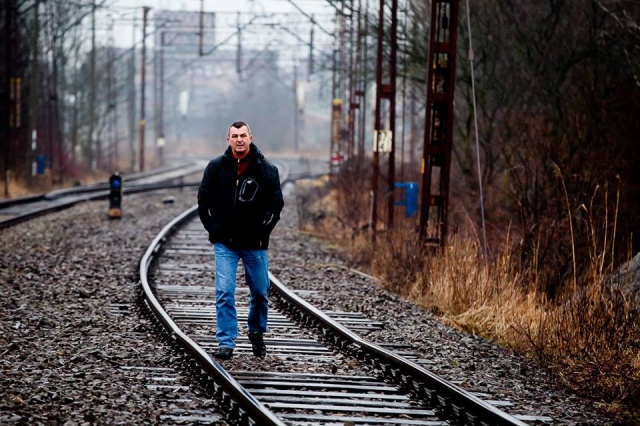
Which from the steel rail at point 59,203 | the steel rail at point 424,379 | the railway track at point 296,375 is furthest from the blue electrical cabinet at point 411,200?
the steel rail at point 424,379

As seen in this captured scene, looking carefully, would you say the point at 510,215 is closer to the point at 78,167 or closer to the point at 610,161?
the point at 610,161

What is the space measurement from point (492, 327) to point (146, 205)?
20115 millimetres

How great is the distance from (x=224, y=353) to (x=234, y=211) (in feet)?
3.98

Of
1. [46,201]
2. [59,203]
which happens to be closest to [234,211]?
[59,203]

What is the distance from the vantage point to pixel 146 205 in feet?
98.2

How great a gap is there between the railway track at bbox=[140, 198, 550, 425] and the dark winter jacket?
102cm

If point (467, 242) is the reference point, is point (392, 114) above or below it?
above

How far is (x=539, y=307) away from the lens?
1145cm

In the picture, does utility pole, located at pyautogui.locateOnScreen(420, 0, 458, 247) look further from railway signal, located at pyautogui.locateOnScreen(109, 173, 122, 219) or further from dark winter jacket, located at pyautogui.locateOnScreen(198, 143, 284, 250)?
railway signal, located at pyautogui.locateOnScreen(109, 173, 122, 219)

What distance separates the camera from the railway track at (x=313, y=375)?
7098 mm

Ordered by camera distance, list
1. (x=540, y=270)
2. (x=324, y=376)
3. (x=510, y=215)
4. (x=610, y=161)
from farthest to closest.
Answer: (x=510, y=215) → (x=610, y=161) → (x=540, y=270) → (x=324, y=376)

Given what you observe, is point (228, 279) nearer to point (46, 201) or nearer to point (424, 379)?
point (424, 379)

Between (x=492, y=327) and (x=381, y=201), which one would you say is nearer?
(x=492, y=327)

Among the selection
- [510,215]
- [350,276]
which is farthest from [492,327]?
[510,215]
